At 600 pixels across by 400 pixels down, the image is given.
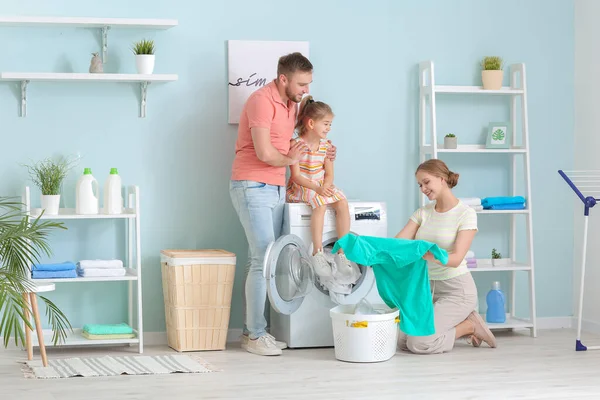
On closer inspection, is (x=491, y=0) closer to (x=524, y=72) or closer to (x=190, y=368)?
(x=524, y=72)

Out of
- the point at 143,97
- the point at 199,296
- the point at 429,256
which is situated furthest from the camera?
the point at 143,97

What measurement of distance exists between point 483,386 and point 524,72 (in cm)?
221

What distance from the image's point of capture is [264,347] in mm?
4758

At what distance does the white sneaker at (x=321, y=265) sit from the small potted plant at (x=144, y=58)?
4.44 ft

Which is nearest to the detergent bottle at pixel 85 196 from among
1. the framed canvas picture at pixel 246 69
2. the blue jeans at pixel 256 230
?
the blue jeans at pixel 256 230

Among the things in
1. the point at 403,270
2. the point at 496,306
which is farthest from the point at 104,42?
the point at 496,306

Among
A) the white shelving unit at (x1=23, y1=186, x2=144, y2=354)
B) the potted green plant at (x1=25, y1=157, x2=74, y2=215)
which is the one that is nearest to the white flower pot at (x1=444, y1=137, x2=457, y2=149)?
the white shelving unit at (x1=23, y1=186, x2=144, y2=354)

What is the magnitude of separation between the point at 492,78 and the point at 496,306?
1358mm

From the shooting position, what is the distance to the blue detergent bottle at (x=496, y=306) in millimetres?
5367

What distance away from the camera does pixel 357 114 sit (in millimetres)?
5430

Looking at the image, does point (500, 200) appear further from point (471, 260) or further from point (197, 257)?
point (197, 257)

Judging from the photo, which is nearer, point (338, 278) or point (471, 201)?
Result: point (338, 278)

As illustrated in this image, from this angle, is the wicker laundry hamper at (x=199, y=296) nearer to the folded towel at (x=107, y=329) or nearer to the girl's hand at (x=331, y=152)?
the folded towel at (x=107, y=329)

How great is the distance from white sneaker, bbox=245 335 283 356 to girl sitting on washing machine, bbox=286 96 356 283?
1.46 ft
